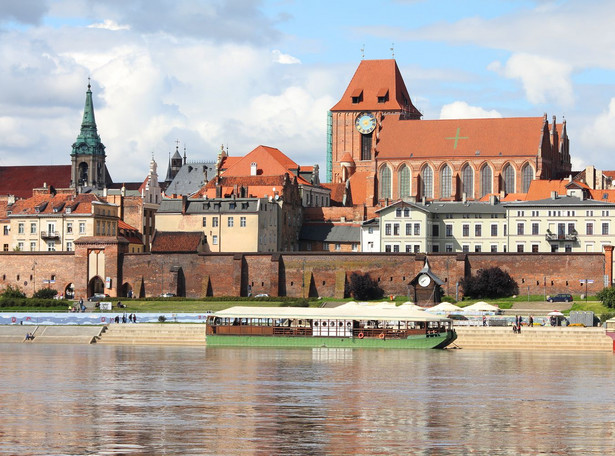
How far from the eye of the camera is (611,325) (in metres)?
Result: 80.0

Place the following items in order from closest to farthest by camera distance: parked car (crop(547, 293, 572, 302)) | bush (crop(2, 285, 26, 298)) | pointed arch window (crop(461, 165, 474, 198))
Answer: parked car (crop(547, 293, 572, 302))
bush (crop(2, 285, 26, 298))
pointed arch window (crop(461, 165, 474, 198))

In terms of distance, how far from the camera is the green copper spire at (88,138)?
192 metres

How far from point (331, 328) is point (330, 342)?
120cm

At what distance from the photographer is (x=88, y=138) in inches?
7618

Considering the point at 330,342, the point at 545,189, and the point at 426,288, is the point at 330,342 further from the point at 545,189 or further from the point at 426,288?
the point at 545,189

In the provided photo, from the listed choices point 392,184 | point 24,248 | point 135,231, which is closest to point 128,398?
point 24,248

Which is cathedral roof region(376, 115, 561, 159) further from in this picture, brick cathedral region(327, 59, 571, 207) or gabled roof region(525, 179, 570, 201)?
gabled roof region(525, 179, 570, 201)

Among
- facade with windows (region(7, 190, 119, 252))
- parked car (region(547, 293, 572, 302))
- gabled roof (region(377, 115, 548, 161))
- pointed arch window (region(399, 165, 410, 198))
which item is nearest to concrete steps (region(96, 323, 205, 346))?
parked car (region(547, 293, 572, 302))

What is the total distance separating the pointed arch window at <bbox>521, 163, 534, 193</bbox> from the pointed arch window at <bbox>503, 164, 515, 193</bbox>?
4.08 feet

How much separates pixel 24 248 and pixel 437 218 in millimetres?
39483

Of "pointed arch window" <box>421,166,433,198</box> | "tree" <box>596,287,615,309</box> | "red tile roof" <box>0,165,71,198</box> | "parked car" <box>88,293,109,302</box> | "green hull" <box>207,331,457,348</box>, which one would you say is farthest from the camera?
"red tile roof" <box>0,165,71,198</box>

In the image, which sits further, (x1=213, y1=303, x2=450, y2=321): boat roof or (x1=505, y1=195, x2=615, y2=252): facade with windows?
(x1=505, y1=195, x2=615, y2=252): facade with windows

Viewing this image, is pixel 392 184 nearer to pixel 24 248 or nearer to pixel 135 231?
pixel 135 231

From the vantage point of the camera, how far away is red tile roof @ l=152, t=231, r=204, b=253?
11238 centimetres
